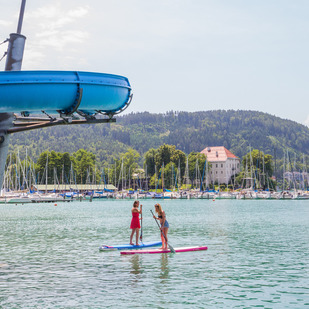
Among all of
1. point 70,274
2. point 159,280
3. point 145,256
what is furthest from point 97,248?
point 159,280

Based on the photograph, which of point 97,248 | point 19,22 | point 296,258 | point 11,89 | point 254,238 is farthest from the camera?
point 254,238

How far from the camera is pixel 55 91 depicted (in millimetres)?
16188

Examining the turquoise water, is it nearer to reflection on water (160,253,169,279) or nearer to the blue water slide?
reflection on water (160,253,169,279)

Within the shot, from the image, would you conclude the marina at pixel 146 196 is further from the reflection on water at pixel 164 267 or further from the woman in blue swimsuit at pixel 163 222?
the reflection on water at pixel 164 267

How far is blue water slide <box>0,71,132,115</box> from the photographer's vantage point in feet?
52.3

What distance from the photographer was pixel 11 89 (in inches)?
625

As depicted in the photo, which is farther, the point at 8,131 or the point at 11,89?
the point at 8,131

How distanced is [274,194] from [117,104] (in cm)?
11675

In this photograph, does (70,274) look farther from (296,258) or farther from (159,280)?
(296,258)

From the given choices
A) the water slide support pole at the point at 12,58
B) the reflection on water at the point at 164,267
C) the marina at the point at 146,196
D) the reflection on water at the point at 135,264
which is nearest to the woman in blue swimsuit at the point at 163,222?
the reflection on water at the point at 164,267

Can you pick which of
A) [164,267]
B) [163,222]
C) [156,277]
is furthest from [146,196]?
[156,277]

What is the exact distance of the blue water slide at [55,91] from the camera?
15.9m

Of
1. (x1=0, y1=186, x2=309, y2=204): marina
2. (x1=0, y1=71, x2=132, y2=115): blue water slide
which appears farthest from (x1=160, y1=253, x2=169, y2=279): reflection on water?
(x1=0, y1=186, x2=309, y2=204): marina

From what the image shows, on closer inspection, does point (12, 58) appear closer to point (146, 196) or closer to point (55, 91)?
point (55, 91)
